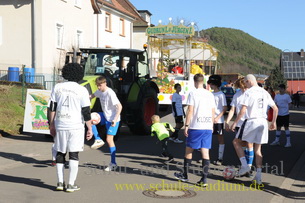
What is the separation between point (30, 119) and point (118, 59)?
3.16m

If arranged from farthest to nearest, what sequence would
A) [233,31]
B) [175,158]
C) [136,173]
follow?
[233,31] < [175,158] < [136,173]

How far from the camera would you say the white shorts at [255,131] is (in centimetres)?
792

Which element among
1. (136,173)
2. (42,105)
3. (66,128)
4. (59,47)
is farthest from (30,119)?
(59,47)

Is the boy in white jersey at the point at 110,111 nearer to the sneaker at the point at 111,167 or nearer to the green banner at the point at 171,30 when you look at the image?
the sneaker at the point at 111,167

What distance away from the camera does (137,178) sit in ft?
27.5

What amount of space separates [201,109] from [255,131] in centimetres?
102

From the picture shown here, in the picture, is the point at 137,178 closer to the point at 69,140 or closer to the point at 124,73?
the point at 69,140

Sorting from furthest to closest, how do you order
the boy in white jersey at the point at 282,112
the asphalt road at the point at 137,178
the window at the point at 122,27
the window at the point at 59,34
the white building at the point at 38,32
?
the window at the point at 122,27 < the window at the point at 59,34 < the white building at the point at 38,32 < the boy in white jersey at the point at 282,112 < the asphalt road at the point at 137,178

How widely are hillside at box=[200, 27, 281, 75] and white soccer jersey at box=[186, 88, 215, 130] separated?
406 feet

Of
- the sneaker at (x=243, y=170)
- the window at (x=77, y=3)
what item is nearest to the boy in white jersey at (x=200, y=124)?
the sneaker at (x=243, y=170)

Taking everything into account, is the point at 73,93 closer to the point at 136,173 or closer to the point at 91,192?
the point at 91,192

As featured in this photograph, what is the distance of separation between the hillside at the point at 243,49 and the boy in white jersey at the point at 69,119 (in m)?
125

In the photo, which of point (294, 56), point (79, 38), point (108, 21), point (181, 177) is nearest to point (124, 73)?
point (181, 177)

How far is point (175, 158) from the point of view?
10.8 m
